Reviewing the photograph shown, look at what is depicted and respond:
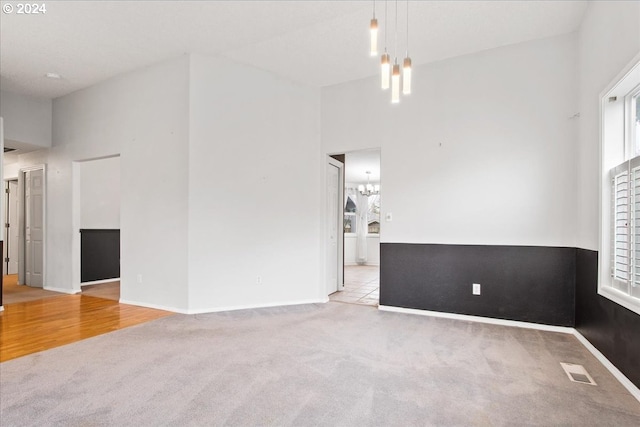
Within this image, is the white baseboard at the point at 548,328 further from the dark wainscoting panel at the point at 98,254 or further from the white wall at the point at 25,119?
the white wall at the point at 25,119

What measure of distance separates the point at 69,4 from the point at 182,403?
3.81m

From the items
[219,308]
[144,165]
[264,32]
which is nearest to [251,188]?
[144,165]

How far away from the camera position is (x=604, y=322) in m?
2.95

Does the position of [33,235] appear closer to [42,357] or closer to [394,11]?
[42,357]

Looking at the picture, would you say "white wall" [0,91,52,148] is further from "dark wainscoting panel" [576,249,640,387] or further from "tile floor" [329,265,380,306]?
"dark wainscoting panel" [576,249,640,387]

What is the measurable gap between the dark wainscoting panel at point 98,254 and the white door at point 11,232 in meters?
2.76

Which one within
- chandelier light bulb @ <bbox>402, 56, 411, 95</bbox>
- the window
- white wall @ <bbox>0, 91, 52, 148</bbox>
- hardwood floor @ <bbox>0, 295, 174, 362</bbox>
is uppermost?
white wall @ <bbox>0, 91, 52, 148</bbox>

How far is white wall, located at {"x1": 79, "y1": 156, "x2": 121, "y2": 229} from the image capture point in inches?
251

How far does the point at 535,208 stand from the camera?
3.96 metres

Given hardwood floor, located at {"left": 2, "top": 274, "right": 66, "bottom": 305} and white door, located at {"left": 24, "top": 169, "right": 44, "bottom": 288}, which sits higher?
white door, located at {"left": 24, "top": 169, "right": 44, "bottom": 288}

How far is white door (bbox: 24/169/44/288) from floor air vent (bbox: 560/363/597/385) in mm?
7608

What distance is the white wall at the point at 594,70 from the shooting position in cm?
258

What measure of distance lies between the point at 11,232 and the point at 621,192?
10.5 meters

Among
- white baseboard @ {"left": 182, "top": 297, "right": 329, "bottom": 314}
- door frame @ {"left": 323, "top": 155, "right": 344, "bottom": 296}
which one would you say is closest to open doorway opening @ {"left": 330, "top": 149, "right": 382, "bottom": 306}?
door frame @ {"left": 323, "top": 155, "right": 344, "bottom": 296}
